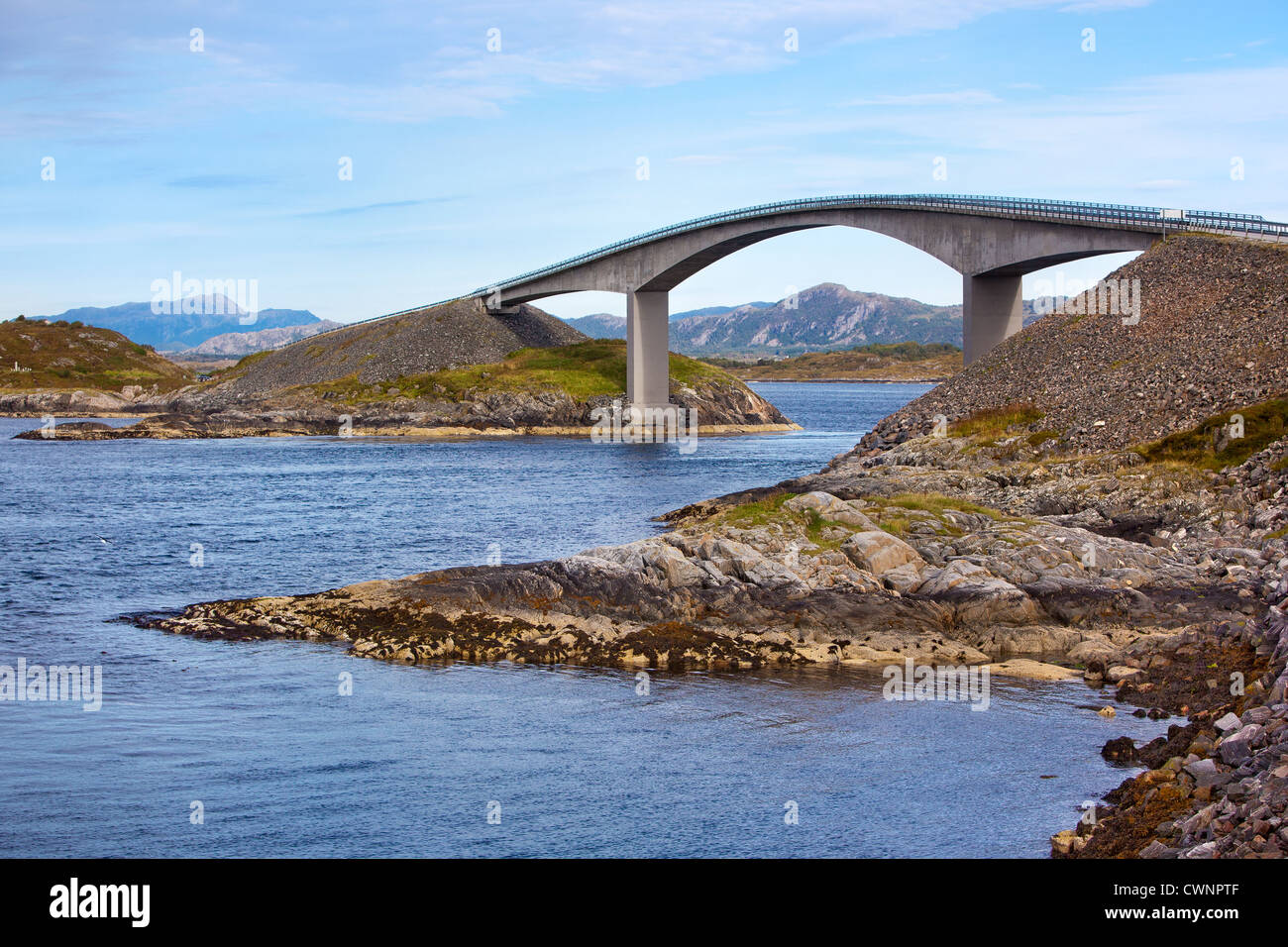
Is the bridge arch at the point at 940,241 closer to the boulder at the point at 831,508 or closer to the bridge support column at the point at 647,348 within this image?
the bridge support column at the point at 647,348

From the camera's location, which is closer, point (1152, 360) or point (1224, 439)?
point (1224, 439)

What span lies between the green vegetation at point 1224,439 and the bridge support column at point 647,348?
7010 centimetres

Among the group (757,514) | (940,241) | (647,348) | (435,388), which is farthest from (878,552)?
(435,388)

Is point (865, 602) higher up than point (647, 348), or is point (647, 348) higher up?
point (647, 348)

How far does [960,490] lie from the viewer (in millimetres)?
44594

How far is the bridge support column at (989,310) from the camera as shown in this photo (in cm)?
7212

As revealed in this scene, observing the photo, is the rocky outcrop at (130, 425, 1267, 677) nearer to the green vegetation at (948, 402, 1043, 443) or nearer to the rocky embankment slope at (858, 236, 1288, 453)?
the rocky embankment slope at (858, 236, 1288, 453)

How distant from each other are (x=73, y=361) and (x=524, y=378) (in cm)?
8172

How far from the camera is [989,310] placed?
238ft

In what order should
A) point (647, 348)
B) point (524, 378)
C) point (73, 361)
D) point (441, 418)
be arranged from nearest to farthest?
point (647, 348) → point (441, 418) → point (524, 378) → point (73, 361)

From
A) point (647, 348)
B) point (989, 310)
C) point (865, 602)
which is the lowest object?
point (865, 602)

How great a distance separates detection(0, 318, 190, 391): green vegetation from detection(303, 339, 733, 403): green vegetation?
47905mm

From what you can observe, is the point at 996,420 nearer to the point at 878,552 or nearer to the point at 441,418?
the point at 878,552

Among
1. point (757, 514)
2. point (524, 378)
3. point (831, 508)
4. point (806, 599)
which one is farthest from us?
point (524, 378)
